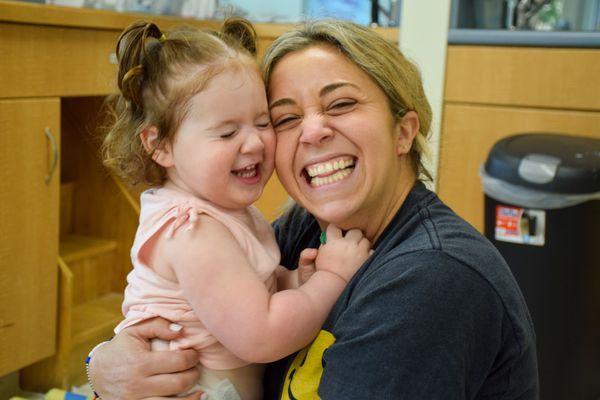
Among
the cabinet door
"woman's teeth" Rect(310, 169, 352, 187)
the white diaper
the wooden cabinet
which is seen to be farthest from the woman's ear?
the wooden cabinet

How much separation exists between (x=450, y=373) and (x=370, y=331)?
0.11 m

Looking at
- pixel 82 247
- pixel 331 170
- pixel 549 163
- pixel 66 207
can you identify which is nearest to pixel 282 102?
pixel 331 170

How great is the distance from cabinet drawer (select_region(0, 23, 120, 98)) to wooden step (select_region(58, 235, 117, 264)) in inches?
26.9

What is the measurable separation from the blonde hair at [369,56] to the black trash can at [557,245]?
3.53ft

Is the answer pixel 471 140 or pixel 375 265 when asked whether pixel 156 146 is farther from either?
pixel 471 140

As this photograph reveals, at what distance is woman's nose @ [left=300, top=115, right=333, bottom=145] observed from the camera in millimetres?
1141

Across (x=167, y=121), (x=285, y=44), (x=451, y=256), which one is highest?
(x=285, y=44)

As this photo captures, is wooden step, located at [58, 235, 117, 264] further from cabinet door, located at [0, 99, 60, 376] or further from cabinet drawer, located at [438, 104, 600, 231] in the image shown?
cabinet drawer, located at [438, 104, 600, 231]

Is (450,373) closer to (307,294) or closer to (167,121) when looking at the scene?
(307,294)

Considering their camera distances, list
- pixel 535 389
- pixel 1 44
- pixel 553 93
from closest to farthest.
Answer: pixel 535 389 < pixel 1 44 < pixel 553 93

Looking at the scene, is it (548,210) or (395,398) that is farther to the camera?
(548,210)

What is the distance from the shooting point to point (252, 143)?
3.76ft

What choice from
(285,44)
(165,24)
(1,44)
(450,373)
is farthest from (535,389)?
(165,24)

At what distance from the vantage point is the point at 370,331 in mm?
915
